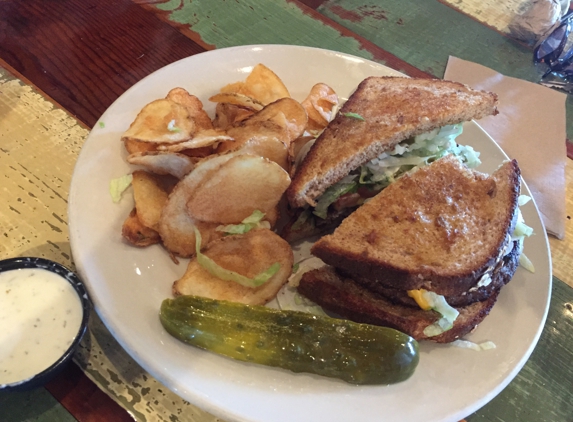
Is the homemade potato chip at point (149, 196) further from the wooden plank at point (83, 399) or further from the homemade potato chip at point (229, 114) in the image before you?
the wooden plank at point (83, 399)

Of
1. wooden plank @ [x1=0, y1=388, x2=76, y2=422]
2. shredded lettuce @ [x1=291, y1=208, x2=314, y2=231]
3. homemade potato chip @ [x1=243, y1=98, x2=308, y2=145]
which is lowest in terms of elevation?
wooden plank @ [x1=0, y1=388, x2=76, y2=422]

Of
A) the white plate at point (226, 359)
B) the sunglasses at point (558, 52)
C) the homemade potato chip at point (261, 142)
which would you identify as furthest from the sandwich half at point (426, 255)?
the sunglasses at point (558, 52)

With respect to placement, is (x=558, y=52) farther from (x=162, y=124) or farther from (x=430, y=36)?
Answer: (x=162, y=124)

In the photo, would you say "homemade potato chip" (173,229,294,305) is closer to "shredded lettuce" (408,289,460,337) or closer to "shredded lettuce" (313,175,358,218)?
"shredded lettuce" (313,175,358,218)

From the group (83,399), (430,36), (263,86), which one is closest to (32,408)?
(83,399)

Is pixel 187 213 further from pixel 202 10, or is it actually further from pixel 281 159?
pixel 202 10

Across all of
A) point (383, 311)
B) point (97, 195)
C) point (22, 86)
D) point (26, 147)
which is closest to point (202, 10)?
point (22, 86)

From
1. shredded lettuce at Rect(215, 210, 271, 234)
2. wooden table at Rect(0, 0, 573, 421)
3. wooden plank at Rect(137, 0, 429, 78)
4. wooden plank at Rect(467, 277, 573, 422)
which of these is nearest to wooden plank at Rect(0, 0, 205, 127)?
wooden table at Rect(0, 0, 573, 421)
